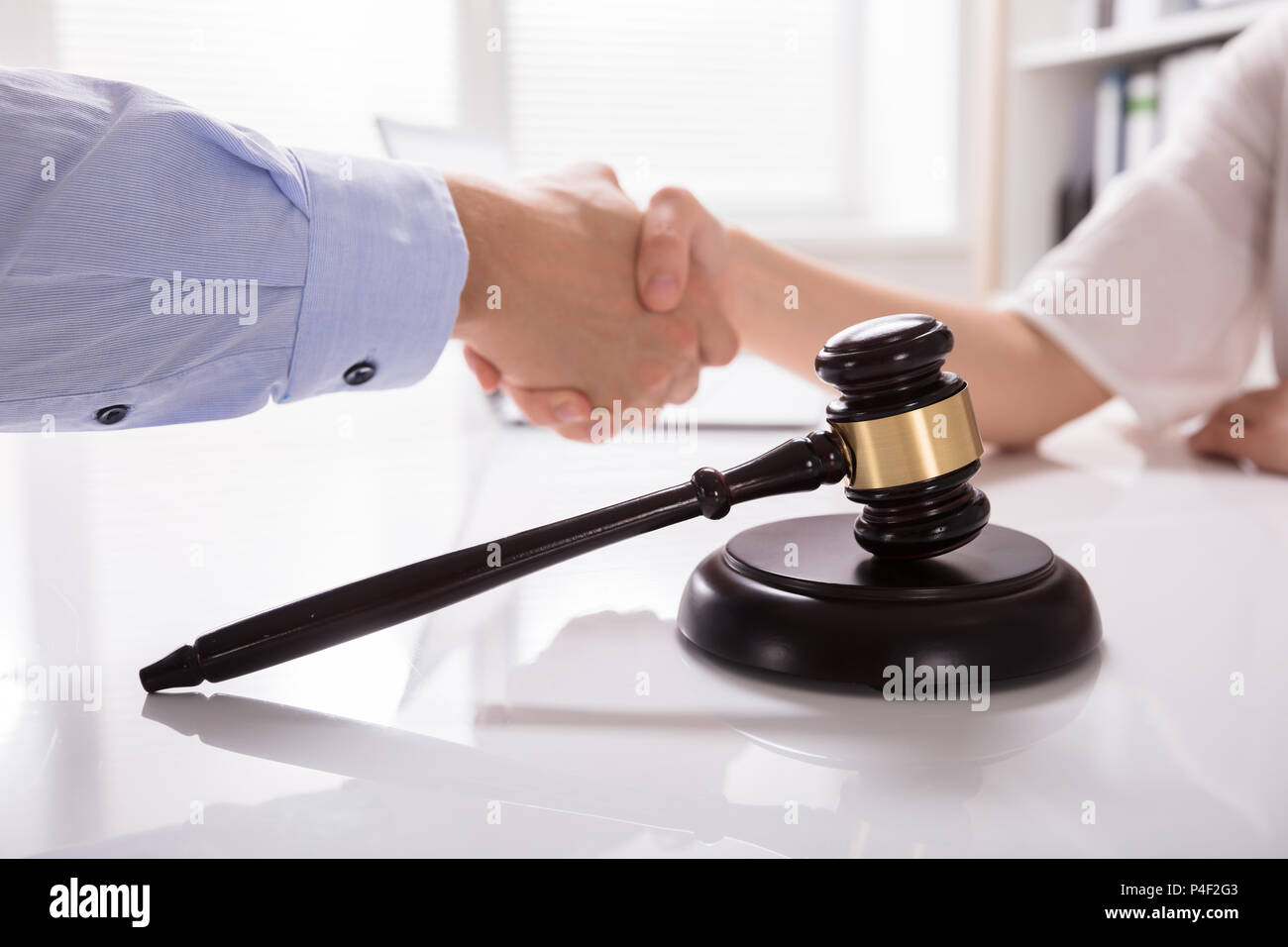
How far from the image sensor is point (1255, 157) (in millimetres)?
1156

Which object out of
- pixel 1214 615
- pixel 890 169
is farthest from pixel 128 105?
pixel 890 169

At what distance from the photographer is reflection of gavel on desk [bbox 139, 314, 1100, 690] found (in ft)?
1.52

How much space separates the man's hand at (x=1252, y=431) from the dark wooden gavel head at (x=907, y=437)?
1.84 ft

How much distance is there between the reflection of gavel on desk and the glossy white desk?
0.02 metres

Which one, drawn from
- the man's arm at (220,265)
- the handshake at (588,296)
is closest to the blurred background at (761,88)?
the handshake at (588,296)

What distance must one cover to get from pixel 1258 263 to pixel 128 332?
1114 millimetres

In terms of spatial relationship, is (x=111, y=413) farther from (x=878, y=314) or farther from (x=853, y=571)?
(x=878, y=314)

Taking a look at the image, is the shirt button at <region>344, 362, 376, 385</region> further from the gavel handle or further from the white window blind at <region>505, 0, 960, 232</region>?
the white window blind at <region>505, 0, 960, 232</region>

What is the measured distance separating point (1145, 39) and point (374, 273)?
194 cm

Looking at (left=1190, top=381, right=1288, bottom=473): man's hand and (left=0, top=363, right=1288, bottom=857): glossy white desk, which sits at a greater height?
(left=1190, top=381, right=1288, bottom=473): man's hand

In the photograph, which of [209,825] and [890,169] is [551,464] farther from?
[890,169]

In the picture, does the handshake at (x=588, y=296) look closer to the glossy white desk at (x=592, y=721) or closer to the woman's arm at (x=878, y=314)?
the woman's arm at (x=878, y=314)

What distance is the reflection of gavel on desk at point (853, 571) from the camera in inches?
18.2

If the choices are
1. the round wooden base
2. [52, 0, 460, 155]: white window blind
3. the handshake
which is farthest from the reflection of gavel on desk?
[52, 0, 460, 155]: white window blind
